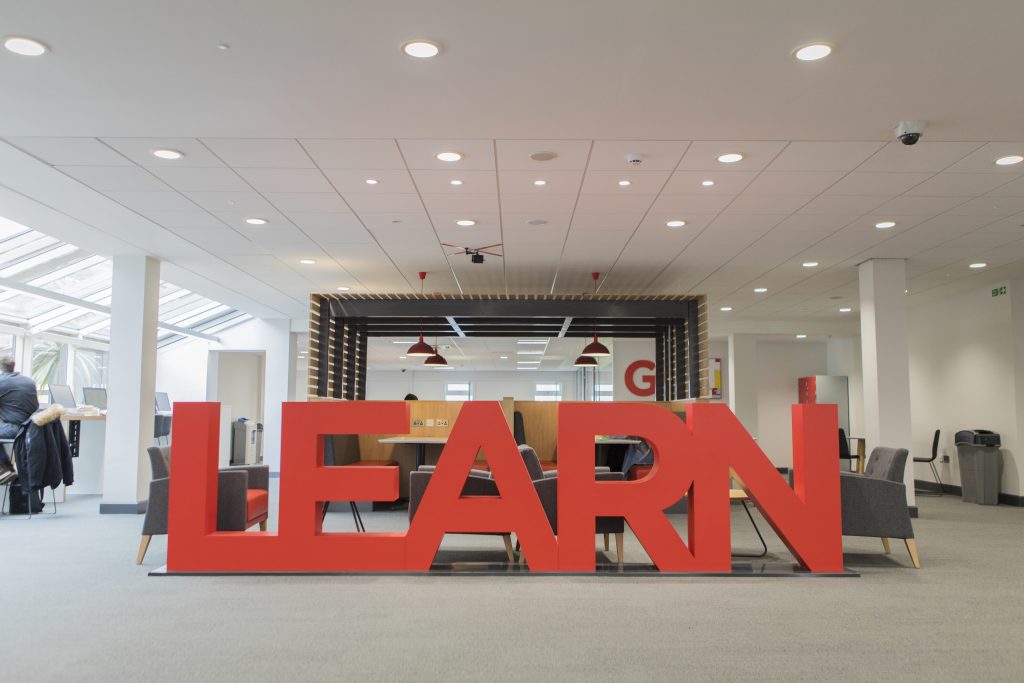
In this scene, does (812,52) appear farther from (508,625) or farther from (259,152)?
(259,152)

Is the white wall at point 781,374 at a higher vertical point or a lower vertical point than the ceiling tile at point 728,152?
lower

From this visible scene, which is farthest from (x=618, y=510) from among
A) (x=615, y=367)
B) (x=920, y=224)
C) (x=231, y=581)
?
(x=615, y=367)

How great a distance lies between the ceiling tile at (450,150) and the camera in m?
6.10

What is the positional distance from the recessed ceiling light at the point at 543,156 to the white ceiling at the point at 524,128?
0.07 meters

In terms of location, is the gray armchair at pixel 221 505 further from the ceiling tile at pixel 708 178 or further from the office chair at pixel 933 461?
the office chair at pixel 933 461

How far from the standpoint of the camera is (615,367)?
15.6 m

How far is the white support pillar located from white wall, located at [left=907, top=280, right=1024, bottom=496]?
34.1 ft

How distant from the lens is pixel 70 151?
629 centimetres

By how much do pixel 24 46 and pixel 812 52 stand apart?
14.1 ft

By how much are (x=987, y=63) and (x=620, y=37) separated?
2123 mm

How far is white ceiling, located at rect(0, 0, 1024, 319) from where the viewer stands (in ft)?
13.9

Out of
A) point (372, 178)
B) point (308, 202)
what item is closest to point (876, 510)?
point (372, 178)

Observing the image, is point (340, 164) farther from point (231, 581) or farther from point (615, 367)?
point (615, 367)

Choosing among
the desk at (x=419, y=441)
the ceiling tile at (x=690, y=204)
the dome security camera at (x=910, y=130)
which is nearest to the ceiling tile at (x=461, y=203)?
the ceiling tile at (x=690, y=204)
